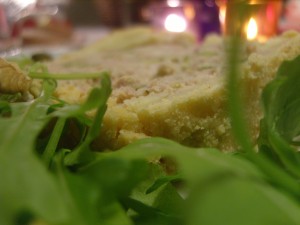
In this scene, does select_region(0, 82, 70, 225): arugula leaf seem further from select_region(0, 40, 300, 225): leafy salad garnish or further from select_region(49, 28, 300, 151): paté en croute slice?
select_region(49, 28, 300, 151): paté en croute slice

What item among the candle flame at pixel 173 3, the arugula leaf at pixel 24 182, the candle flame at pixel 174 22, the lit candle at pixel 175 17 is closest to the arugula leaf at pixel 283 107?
the arugula leaf at pixel 24 182

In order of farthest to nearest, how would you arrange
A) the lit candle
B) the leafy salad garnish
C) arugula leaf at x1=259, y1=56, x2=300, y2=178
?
the lit candle → arugula leaf at x1=259, y1=56, x2=300, y2=178 → the leafy salad garnish

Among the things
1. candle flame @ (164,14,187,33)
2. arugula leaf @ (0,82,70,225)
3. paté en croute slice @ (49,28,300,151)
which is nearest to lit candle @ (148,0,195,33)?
candle flame @ (164,14,187,33)

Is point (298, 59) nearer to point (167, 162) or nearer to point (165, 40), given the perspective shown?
point (167, 162)

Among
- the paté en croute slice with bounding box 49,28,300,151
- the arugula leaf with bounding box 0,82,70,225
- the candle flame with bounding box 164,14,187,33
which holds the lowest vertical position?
the candle flame with bounding box 164,14,187,33

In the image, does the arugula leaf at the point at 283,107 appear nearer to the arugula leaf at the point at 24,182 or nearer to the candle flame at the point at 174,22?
the arugula leaf at the point at 24,182

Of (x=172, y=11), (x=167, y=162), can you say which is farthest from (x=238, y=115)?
(x=172, y=11)

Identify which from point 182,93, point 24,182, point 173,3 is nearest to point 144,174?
point 24,182
